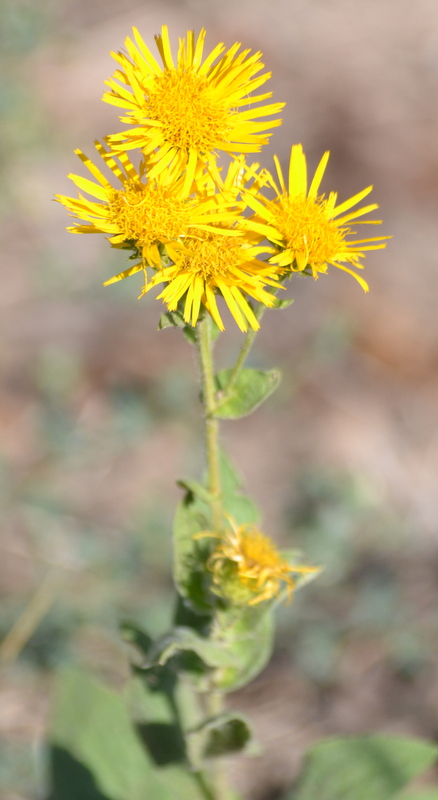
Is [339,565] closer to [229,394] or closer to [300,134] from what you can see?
[229,394]

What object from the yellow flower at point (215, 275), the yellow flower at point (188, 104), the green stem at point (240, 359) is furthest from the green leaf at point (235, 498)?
the yellow flower at point (188, 104)

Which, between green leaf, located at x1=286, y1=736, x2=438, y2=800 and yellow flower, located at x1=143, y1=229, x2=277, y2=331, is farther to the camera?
green leaf, located at x1=286, y1=736, x2=438, y2=800

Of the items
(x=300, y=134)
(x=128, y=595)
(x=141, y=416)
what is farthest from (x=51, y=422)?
(x=300, y=134)

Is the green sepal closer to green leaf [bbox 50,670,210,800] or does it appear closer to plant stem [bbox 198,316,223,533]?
plant stem [bbox 198,316,223,533]

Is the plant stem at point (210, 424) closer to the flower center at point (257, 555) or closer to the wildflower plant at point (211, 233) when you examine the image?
the wildflower plant at point (211, 233)

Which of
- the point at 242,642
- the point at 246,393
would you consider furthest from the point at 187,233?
the point at 242,642

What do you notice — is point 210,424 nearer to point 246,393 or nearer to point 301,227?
point 246,393

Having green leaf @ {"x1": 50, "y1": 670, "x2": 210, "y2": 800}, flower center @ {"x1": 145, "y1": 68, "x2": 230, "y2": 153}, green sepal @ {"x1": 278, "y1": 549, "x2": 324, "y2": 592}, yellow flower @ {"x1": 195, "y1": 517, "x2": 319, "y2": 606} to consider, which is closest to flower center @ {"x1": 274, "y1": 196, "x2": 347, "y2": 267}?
flower center @ {"x1": 145, "y1": 68, "x2": 230, "y2": 153}
